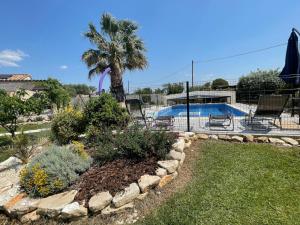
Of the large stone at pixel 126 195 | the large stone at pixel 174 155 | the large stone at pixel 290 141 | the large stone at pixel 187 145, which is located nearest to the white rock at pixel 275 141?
the large stone at pixel 290 141

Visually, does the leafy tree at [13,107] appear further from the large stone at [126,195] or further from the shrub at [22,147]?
the large stone at [126,195]

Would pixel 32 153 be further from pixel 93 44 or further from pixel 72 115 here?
pixel 93 44

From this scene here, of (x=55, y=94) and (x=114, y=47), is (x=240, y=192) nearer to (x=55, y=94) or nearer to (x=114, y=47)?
(x=114, y=47)

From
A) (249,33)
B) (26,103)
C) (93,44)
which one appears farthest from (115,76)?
(249,33)

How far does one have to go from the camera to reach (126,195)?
2.78m

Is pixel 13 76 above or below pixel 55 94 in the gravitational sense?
above

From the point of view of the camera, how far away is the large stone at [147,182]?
2946mm

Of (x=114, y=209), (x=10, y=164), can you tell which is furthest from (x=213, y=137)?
(x=10, y=164)

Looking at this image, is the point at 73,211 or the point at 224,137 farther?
the point at 224,137

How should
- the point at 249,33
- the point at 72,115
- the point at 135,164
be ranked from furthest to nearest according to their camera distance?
the point at 249,33, the point at 72,115, the point at 135,164

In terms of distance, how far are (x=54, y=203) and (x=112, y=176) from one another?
879 mm

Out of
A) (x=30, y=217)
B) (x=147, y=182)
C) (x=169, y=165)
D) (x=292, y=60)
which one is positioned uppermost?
(x=292, y=60)

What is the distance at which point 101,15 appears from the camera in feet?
47.1

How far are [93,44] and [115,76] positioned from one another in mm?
2792
